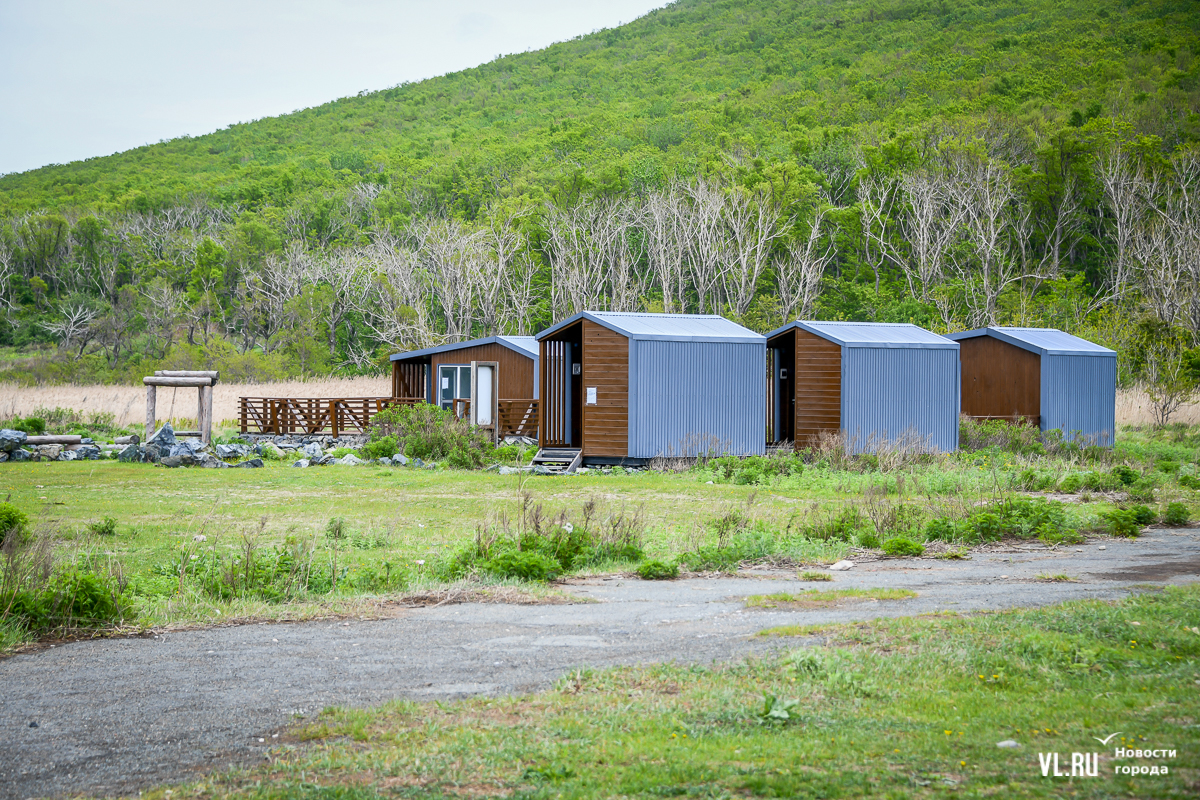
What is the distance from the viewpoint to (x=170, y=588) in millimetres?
7570

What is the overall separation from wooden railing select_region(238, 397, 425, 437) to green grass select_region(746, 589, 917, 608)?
20.6 metres

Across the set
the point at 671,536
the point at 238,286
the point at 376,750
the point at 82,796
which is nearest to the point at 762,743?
the point at 376,750

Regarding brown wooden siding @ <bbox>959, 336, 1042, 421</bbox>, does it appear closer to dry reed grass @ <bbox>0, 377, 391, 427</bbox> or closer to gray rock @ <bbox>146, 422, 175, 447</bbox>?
gray rock @ <bbox>146, 422, 175, 447</bbox>

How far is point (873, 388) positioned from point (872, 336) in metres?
1.29

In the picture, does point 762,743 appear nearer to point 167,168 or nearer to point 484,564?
point 484,564

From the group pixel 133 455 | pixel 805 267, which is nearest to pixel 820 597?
pixel 133 455

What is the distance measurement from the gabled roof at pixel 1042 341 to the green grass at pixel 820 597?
57.6ft

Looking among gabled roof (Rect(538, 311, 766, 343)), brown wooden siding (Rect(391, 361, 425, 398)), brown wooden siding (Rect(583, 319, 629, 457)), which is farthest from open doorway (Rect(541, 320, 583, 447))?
brown wooden siding (Rect(391, 361, 425, 398))

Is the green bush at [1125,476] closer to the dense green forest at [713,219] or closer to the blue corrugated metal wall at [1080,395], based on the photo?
the blue corrugated metal wall at [1080,395]

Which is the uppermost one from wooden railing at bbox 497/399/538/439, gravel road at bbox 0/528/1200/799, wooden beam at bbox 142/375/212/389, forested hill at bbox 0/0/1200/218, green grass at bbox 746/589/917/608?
forested hill at bbox 0/0/1200/218

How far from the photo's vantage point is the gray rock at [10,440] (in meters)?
20.8

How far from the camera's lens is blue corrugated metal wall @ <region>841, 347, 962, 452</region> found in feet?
66.4

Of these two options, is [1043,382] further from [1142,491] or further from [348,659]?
[348,659]

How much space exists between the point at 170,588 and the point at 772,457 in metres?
12.9
